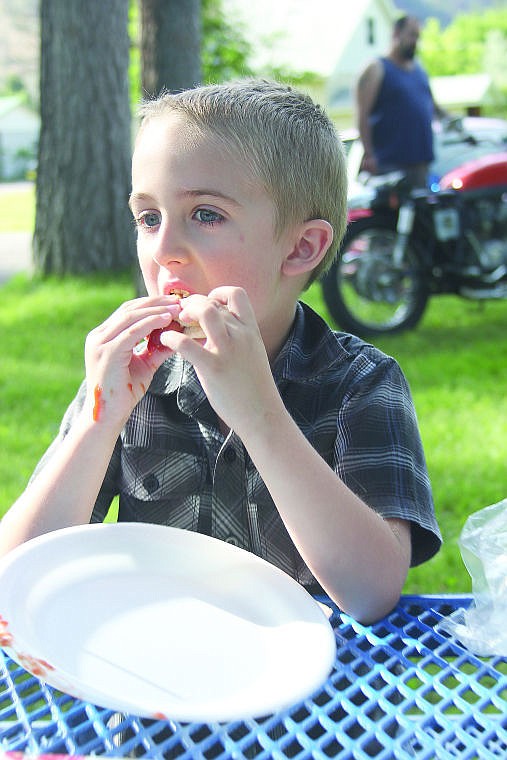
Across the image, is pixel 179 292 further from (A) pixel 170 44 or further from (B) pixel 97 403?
(A) pixel 170 44

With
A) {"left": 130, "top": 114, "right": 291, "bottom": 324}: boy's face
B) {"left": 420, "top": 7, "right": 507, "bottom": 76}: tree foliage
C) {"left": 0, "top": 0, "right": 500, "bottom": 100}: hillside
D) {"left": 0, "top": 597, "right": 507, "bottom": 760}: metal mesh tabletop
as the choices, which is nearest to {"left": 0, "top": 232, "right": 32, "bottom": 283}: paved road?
{"left": 0, "top": 0, "right": 500, "bottom": 100}: hillside

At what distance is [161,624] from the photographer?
4.04 ft

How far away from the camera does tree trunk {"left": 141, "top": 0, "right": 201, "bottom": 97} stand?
Result: 653cm

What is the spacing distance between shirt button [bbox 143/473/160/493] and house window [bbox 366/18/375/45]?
2594 inches

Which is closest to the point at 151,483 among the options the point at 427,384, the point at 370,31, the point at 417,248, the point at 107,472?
the point at 107,472

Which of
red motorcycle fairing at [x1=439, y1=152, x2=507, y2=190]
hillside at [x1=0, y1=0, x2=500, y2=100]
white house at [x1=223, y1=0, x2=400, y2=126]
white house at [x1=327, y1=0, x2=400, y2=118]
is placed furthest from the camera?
white house at [x1=327, y1=0, x2=400, y2=118]

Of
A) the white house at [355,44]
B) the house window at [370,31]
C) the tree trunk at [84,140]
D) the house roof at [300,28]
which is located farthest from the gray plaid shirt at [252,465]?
the house window at [370,31]

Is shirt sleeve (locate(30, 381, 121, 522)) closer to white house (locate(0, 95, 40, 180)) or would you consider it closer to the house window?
the house window

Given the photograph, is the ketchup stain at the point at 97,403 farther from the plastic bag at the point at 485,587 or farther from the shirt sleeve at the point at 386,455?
the plastic bag at the point at 485,587

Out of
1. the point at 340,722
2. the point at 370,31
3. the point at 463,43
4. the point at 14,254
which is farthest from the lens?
the point at 463,43

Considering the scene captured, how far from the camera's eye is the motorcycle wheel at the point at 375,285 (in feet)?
19.4

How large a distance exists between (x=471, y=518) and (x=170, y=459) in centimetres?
54

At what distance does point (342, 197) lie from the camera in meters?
1.79

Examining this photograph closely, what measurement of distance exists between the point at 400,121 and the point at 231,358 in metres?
5.73
